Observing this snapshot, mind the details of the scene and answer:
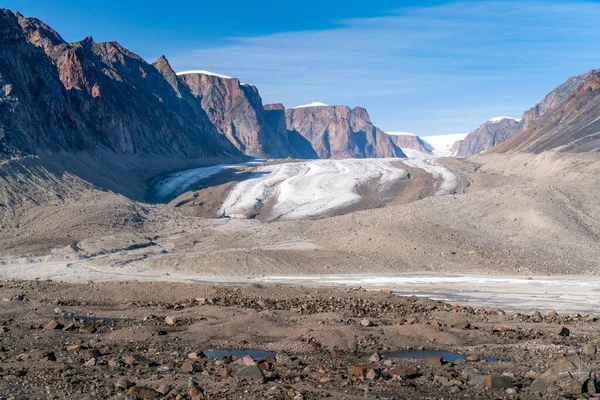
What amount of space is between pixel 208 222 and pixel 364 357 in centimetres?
3391

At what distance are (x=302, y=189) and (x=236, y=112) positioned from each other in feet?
397

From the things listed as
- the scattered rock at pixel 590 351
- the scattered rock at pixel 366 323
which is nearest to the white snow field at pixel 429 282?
the scattered rock at pixel 366 323

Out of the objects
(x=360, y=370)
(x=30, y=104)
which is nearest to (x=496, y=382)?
(x=360, y=370)

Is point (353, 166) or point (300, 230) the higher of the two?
point (353, 166)

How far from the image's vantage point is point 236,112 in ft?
592

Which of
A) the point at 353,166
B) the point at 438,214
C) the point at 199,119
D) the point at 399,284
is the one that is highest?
the point at 199,119

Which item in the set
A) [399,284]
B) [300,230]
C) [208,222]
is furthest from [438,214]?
[208,222]

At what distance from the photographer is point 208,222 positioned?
47.0m

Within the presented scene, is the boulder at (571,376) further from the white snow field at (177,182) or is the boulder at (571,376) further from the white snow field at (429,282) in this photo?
the white snow field at (177,182)

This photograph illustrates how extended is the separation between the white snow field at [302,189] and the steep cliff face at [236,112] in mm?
88325

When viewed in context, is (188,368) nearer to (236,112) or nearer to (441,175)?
(441,175)

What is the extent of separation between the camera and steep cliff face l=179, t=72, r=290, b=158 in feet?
569

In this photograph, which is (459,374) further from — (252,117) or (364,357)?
(252,117)

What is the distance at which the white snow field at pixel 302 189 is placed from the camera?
5428 centimetres
